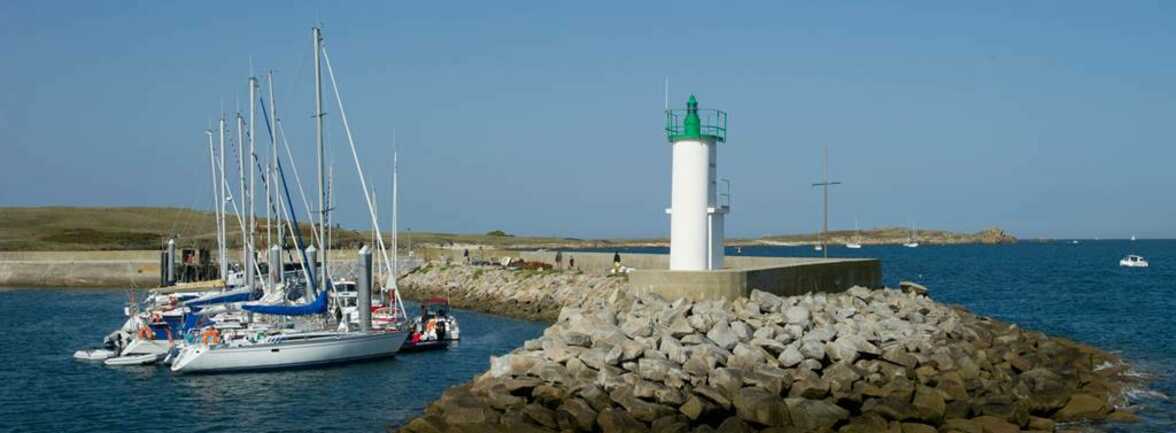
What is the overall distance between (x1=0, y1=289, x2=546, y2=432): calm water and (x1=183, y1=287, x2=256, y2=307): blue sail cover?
12.6 feet

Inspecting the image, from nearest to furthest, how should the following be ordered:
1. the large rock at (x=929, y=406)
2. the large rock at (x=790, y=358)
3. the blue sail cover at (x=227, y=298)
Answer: the large rock at (x=929, y=406) → the large rock at (x=790, y=358) → the blue sail cover at (x=227, y=298)

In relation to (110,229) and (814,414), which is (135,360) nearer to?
(814,414)

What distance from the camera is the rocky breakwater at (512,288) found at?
142 ft

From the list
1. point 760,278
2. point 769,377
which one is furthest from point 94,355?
point 769,377

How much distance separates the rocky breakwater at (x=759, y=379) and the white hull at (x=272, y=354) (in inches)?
357

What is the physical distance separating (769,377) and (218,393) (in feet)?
46.2

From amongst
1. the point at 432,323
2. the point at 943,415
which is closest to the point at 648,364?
the point at 943,415

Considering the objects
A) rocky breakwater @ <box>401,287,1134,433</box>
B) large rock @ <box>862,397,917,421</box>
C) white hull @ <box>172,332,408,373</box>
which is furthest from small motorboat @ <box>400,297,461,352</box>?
large rock @ <box>862,397,917,421</box>

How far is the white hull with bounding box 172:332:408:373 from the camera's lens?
28391 millimetres

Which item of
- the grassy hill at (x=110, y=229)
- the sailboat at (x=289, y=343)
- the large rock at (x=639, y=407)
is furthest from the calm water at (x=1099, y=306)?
the grassy hill at (x=110, y=229)

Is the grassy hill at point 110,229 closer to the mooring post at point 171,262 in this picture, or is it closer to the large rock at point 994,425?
the mooring post at point 171,262

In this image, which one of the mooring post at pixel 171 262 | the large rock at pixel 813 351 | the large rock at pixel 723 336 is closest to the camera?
the large rock at pixel 813 351

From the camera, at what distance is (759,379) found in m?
18.4

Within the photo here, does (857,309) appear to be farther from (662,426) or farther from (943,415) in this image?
(662,426)
